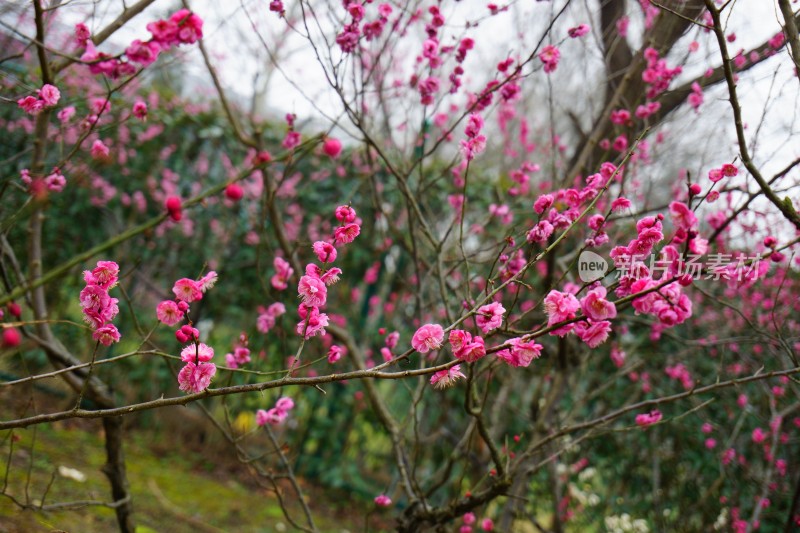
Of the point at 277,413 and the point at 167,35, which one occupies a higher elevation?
the point at 167,35

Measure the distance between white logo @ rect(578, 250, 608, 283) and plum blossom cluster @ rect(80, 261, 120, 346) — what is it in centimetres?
113

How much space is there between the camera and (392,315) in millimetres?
4910

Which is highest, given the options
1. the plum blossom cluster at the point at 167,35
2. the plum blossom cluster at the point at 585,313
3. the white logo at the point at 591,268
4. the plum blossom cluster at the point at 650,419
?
the plum blossom cluster at the point at 167,35

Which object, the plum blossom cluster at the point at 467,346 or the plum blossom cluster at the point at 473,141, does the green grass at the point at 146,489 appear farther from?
the plum blossom cluster at the point at 473,141

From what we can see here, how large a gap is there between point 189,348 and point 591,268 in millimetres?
1003

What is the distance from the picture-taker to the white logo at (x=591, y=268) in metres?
1.30

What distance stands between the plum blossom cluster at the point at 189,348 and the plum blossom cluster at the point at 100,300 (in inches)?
5.2

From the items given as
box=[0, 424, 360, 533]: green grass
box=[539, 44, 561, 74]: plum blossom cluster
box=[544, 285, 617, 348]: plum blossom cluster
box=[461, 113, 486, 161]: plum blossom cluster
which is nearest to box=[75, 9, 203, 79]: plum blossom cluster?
box=[544, 285, 617, 348]: plum blossom cluster

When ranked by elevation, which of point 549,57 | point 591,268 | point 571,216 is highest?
point 549,57

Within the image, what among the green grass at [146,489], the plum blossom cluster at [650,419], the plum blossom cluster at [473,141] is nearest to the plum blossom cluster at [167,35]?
the plum blossom cluster at [473,141]

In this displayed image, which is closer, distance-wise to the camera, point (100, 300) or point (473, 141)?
point (100, 300)

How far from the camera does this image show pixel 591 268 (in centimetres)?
133

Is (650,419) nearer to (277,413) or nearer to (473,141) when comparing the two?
(473,141)

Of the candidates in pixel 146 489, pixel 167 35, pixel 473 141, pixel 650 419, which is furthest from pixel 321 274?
pixel 146 489
